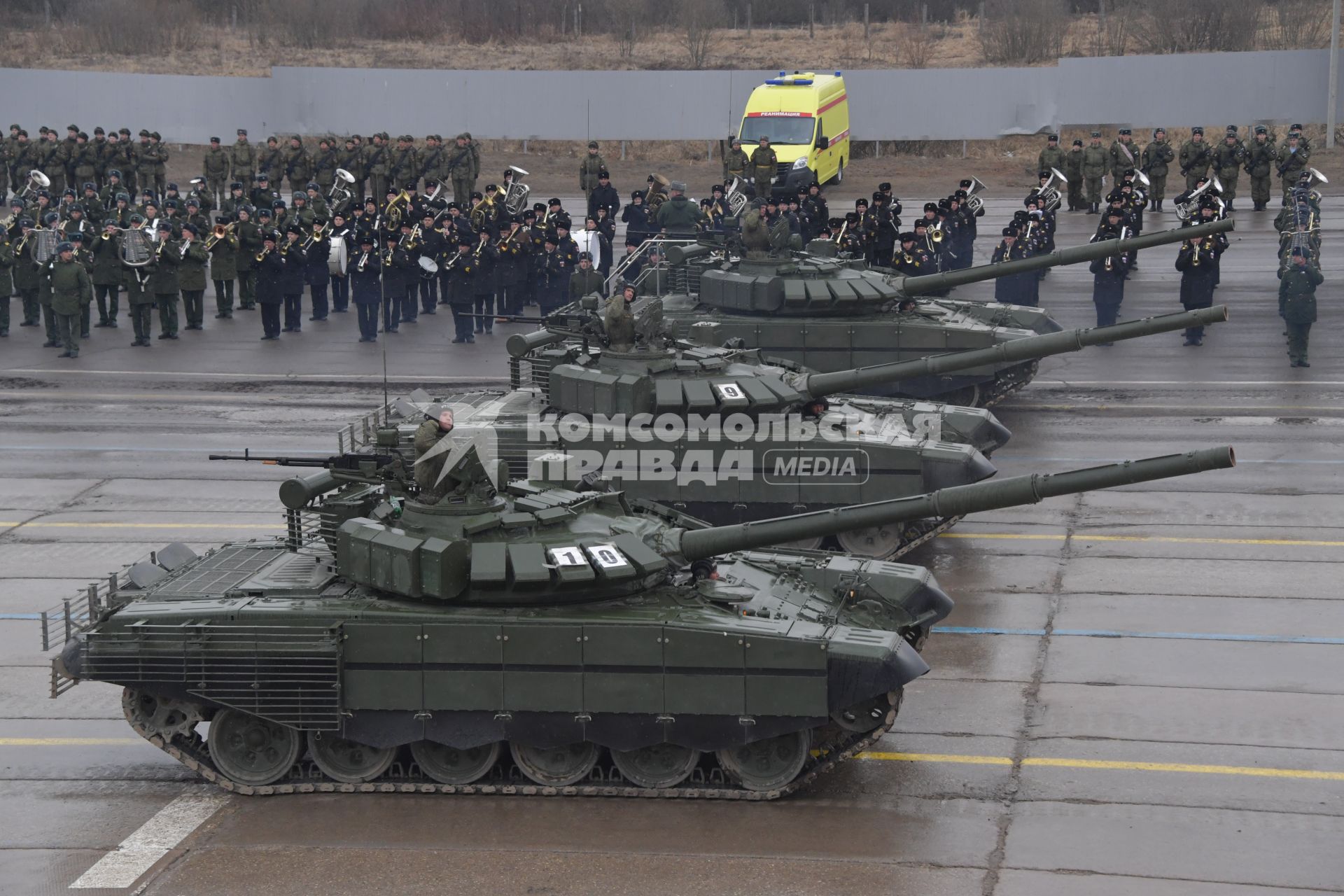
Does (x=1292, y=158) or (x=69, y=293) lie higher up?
(x=1292, y=158)

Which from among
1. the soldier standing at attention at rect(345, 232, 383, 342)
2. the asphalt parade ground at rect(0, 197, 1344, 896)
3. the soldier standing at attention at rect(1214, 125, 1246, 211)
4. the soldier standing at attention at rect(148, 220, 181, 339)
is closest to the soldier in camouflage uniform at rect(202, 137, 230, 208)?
the soldier standing at attention at rect(148, 220, 181, 339)

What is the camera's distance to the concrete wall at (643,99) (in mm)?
44312

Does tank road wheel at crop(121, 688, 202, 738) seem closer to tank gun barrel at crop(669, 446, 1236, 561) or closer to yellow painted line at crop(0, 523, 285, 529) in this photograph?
tank gun barrel at crop(669, 446, 1236, 561)

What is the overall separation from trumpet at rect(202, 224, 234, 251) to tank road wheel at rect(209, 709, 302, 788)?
20.4m

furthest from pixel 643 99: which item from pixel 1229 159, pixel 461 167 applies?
pixel 1229 159

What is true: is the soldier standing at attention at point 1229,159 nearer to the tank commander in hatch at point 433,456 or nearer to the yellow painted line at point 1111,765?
the yellow painted line at point 1111,765

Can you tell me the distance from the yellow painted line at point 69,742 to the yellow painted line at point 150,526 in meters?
6.09

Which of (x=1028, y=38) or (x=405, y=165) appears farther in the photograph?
(x=1028, y=38)

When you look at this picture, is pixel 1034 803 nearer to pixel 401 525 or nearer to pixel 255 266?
pixel 401 525

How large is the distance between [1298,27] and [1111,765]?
139 ft

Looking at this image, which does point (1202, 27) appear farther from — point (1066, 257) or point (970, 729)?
point (970, 729)

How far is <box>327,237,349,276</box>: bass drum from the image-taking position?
31578mm

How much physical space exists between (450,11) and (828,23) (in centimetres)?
1314

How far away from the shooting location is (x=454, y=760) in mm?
13344
